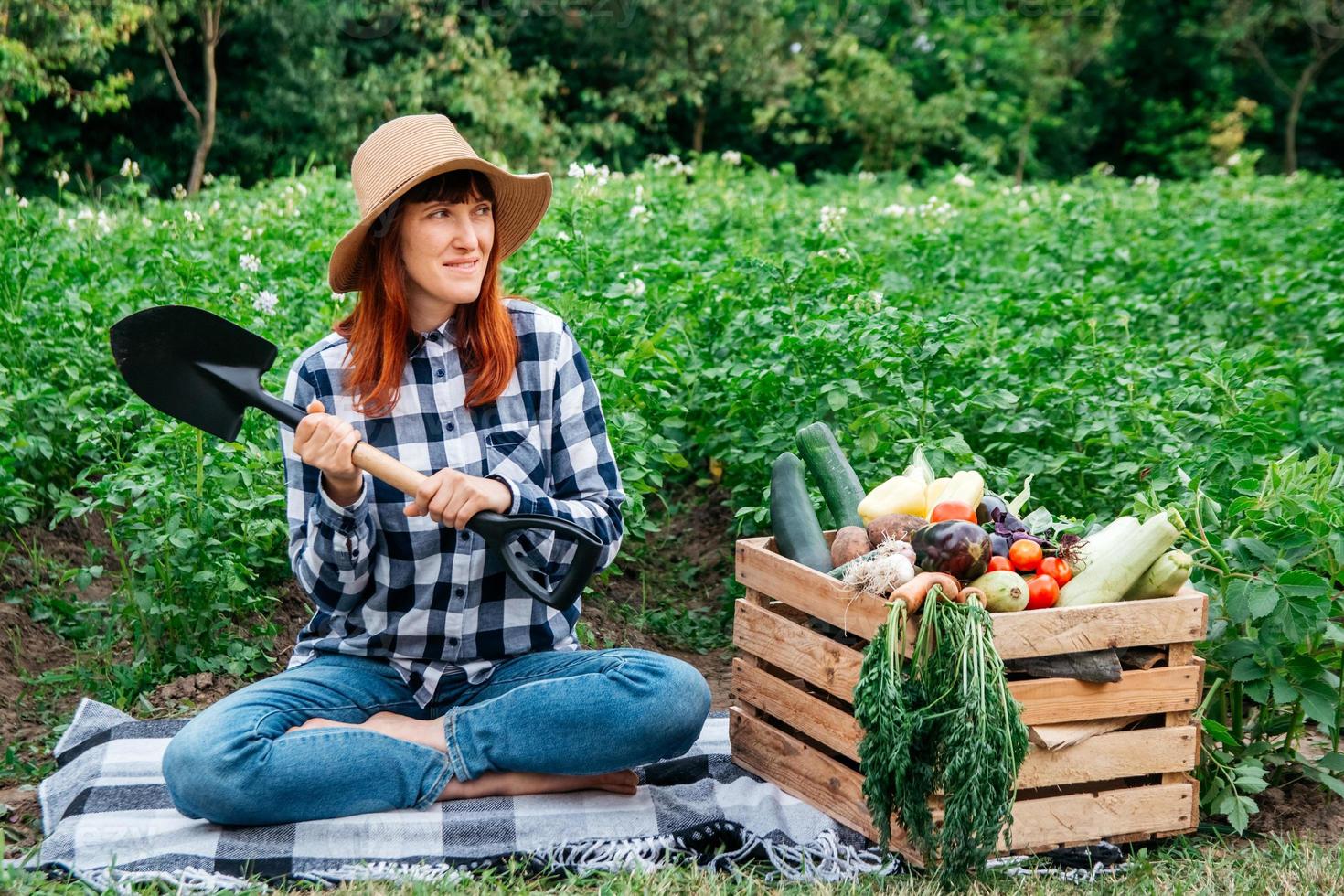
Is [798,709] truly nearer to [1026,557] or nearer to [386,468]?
[1026,557]

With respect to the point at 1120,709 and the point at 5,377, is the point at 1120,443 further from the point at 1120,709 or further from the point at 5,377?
the point at 5,377

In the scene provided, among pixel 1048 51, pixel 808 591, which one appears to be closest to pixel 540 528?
pixel 808 591

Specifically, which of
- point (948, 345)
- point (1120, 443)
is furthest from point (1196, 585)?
point (948, 345)

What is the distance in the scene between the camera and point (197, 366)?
2711 millimetres

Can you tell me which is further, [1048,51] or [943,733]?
A: [1048,51]

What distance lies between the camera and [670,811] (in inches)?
111

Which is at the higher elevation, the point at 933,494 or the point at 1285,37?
the point at 1285,37

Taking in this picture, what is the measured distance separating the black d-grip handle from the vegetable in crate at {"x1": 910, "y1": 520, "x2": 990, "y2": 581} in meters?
0.65

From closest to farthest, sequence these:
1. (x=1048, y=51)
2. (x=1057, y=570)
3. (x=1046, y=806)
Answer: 1. (x=1046, y=806)
2. (x=1057, y=570)
3. (x=1048, y=51)

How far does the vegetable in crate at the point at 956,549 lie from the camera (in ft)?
8.51

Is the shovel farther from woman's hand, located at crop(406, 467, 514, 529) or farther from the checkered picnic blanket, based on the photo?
the checkered picnic blanket

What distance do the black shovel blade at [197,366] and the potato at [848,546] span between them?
1.25 metres

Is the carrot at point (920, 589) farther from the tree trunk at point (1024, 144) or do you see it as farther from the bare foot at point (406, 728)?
the tree trunk at point (1024, 144)

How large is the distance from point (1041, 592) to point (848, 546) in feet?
1.41
